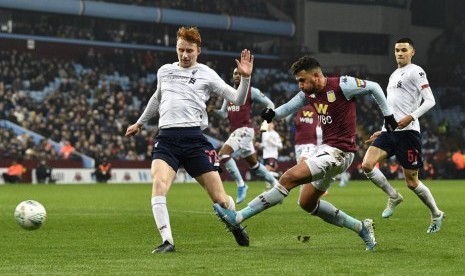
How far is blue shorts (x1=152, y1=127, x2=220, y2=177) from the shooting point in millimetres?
11312

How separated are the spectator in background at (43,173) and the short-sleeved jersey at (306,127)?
17.1 metres

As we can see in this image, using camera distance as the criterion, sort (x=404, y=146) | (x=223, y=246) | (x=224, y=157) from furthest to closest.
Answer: (x=224, y=157) → (x=404, y=146) → (x=223, y=246)

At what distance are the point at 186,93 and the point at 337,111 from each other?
179cm

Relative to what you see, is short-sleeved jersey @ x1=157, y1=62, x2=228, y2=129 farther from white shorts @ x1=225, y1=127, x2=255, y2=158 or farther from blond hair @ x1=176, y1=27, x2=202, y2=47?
white shorts @ x1=225, y1=127, x2=255, y2=158

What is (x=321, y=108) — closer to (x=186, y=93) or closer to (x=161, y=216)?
(x=186, y=93)

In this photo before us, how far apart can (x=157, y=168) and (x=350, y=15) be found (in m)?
56.2

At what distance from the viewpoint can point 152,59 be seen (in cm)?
→ 5581

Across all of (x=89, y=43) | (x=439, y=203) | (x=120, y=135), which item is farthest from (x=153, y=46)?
(x=439, y=203)

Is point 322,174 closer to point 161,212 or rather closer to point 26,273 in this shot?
point 161,212

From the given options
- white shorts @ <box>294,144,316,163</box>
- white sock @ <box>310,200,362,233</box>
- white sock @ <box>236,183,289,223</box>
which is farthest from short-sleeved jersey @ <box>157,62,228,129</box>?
white shorts @ <box>294,144,316,163</box>

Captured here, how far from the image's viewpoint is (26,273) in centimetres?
884

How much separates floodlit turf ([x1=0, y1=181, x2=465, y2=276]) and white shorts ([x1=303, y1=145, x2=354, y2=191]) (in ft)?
2.60

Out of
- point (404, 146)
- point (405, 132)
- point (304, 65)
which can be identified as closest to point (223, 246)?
point (304, 65)

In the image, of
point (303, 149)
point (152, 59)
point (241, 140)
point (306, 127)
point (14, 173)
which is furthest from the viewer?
point (152, 59)
